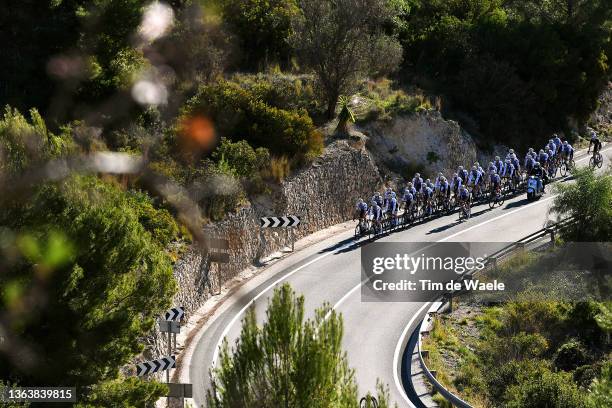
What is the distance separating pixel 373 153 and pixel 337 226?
5235mm

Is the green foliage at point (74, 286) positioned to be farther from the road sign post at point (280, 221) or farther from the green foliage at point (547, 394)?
the road sign post at point (280, 221)

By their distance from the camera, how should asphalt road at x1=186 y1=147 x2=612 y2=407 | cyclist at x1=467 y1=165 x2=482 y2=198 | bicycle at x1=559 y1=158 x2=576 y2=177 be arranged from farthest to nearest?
bicycle at x1=559 y1=158 x2=576 y2=177, cyclist at x1=467 y1=165 x2=482 y2=198, asphalt road at x1=186 y1=147 x2=612 y2=407

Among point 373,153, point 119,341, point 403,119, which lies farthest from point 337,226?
point 119,341

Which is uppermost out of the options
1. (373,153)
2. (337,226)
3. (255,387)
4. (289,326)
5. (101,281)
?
(373,153)

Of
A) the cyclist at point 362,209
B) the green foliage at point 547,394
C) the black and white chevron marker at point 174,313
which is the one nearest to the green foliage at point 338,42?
the cyclist at point 362,209

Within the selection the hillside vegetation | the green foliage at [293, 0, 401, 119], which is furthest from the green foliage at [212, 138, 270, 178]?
the green foliage at [293, 0, 401, 119]

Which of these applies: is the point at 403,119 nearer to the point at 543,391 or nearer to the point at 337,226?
the point at 337,226

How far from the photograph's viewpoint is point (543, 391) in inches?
866

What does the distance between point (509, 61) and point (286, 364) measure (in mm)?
38809

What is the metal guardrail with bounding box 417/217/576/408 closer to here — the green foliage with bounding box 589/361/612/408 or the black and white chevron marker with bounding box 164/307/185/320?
the green foliage with bounding box 589/361/612/408

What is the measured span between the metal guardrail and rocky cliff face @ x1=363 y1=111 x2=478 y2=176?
8.94 meters

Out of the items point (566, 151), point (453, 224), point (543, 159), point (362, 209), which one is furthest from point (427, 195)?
point (566, 151)

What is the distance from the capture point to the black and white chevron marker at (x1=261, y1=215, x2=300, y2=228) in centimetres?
3139

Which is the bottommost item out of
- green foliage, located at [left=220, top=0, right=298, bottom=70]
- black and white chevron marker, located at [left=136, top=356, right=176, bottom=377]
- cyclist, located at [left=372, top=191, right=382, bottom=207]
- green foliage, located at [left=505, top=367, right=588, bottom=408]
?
green foliage, located at [left=505, top=367, right=588, bottom=408]
